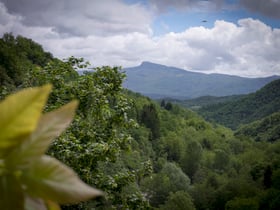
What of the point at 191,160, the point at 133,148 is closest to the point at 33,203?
the point at 133,148

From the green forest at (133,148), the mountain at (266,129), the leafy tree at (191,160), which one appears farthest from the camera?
the mountain at (266,129)

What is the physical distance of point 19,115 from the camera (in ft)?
1.19

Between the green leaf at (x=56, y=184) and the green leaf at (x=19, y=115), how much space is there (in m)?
0.04

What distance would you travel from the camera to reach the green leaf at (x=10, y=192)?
37cm

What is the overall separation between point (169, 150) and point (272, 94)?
419 ft

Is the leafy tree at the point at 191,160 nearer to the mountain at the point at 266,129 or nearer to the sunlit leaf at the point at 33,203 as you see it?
the mountain at the point at 266,129

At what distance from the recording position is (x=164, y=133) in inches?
4063

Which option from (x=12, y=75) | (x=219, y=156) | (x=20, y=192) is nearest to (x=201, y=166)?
(x=219, y=156)

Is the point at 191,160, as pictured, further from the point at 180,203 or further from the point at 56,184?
the point at 56,184

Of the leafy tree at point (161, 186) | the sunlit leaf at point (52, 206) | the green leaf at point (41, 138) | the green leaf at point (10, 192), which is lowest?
the leafy tree at point (161, 186)

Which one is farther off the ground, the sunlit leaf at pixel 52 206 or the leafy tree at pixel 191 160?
the sunlit leaf at pixel 52 206

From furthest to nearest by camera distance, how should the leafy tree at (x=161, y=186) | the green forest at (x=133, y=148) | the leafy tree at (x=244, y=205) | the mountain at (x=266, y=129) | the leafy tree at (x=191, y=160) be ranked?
the mountain at (x=266, y=129) < the leafy tree at (x=191, y=160) < the leafy tree at (x=161, y=186) < the leafy tree at (x=244, y=205) < the green forest at (x=133, y=148)

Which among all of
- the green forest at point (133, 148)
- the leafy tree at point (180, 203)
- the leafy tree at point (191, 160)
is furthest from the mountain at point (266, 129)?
the leafy tree at point (180, 203)

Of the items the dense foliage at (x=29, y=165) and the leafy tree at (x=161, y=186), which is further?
the leafy tree at (x=161, y=186)
